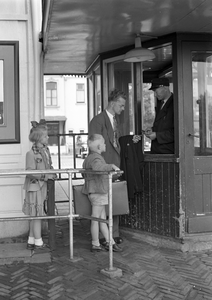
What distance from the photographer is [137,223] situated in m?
5.51

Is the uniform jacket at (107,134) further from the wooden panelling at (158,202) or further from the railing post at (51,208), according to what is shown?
the railing post at (51,208)

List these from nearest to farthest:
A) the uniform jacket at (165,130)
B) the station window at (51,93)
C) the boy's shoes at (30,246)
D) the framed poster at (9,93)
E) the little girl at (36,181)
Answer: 1. the little girl at (36,181)
2. the boy's shoes at (30,246)
3. the uniform jacket at (165,130)
4. the framed poster at (9,93)
5. the station window at (51,93)

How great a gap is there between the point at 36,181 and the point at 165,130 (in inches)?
68.9

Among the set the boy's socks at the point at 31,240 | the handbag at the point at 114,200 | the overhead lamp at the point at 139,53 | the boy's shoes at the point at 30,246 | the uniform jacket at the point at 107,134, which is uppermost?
the overhead lamp at the point at 139,53

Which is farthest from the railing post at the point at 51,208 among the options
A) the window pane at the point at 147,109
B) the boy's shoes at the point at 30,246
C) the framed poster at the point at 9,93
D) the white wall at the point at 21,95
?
the window pane at the point at 147,109

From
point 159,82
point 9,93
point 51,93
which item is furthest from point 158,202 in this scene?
point 51,93

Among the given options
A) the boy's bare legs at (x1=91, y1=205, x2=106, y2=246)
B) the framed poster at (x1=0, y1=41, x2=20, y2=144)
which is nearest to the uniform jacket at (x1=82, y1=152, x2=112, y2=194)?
the boy's bare legs at (x1=91, y1=205, x2=106, y2=246)

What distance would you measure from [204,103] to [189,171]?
0.89m

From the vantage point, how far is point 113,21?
14.5ft

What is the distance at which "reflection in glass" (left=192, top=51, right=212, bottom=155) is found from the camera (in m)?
5.01

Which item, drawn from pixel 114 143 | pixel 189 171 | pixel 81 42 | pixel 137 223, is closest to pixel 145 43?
pixel 81 42

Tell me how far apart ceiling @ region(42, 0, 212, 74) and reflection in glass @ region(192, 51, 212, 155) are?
37 centimetres

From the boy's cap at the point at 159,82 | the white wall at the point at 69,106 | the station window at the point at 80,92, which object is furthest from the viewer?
the station window at the point at 80,92

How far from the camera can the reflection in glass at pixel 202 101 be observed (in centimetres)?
501
